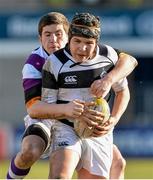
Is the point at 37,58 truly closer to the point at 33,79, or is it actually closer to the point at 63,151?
the point at 33,79

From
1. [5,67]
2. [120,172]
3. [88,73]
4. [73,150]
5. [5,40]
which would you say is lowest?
[5,67]

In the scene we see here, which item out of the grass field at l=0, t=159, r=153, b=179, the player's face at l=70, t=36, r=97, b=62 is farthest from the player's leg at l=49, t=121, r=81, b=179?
the grass field at l=0, t=159, r=153, b=179

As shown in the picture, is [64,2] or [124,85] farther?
[64,2]

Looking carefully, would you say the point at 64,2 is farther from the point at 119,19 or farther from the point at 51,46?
the point at 51,46

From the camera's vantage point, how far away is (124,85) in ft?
30.8

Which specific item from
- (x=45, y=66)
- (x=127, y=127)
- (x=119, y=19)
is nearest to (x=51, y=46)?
(x=45, y=66)

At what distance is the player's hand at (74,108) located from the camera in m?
8.64

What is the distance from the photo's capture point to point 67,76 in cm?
898

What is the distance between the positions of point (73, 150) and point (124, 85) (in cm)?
92

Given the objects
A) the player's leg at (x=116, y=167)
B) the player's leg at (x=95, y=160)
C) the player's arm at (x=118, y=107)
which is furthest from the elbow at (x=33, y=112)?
the player's leg at (x=116, y=167)

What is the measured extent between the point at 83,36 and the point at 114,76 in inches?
20.7

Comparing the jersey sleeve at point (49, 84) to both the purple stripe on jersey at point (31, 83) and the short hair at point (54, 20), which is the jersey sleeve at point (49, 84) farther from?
the short hair at point (54, 20)

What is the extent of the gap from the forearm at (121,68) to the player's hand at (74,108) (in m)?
0.46

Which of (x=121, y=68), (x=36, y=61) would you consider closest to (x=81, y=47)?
(x=121, y=68)
